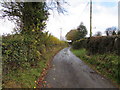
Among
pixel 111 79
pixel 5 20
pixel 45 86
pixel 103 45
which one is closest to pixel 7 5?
pixel 5 20

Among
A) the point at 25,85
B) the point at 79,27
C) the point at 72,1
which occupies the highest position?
the point at 79,27

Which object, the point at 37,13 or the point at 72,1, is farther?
the point at 72,1

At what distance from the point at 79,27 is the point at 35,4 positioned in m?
32.2

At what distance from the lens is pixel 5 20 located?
6898 millimetres

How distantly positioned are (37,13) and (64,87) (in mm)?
5719

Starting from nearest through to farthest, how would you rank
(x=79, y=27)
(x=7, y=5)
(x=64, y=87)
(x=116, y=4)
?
(x=64, y=87) → (x=7, y=5) → (x=116, y=4) → (x=79, y=27)

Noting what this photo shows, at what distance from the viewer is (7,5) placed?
611cm

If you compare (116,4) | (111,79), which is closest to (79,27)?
(116,4)

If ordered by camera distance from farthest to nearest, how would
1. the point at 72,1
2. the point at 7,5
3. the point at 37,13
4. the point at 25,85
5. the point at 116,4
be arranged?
1. the point at 72,1
2. the point at 116,4
3. the point at 37,13
4. the point at 7,5
5. the point at 25,85

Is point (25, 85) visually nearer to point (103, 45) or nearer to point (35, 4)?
point (35, 4)

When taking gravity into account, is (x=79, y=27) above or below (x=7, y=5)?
above

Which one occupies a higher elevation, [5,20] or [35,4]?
[35,4]

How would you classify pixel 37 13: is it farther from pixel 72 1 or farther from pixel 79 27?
pixel 79 27

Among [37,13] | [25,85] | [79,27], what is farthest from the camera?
[79,27]
